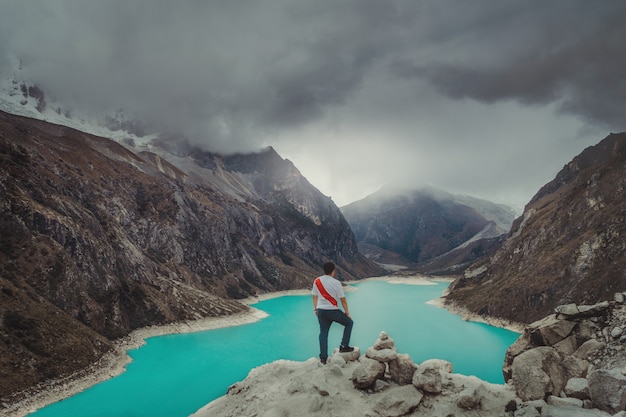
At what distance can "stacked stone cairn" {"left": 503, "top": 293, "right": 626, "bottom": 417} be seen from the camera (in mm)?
10211

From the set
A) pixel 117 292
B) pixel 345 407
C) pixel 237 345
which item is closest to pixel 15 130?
pixel 117 292

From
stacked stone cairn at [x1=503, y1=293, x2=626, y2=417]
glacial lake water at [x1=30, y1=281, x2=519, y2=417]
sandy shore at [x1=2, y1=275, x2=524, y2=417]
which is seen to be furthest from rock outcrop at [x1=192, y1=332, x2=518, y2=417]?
sandy shore at [x1=2, y1=275, x2=524, y2=417]

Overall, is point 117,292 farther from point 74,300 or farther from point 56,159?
point 56,159

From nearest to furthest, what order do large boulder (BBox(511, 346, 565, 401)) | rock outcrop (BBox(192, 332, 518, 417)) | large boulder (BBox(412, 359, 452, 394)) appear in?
large boulder (BBox(511, 346, 565, 401)), rock outcrop (BBox(192, 332, 518, 417)), large boulder (BBox(412, 359, 452, 394))

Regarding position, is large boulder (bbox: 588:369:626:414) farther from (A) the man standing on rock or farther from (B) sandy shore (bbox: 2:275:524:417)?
(B) sandy shore (bbox: 2:275:524:417)

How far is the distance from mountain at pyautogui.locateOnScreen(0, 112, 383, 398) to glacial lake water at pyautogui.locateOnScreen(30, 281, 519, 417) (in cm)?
680

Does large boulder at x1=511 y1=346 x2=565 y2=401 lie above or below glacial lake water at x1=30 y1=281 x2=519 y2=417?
above

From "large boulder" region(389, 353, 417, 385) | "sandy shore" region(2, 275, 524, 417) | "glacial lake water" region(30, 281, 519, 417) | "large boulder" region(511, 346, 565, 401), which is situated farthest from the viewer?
"glacial lake water" region(30, 281, 519, 417)

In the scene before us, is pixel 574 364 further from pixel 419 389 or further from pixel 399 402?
pixel 399 402

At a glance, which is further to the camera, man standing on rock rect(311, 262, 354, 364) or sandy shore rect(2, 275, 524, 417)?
sandy shore rect(2, 275, 524, 417)

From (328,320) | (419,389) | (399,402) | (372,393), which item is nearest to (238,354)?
(328,320)

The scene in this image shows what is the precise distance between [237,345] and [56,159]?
81.1 meters

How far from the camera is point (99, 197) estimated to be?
116375 millimetres

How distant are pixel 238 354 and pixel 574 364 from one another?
203 feet
